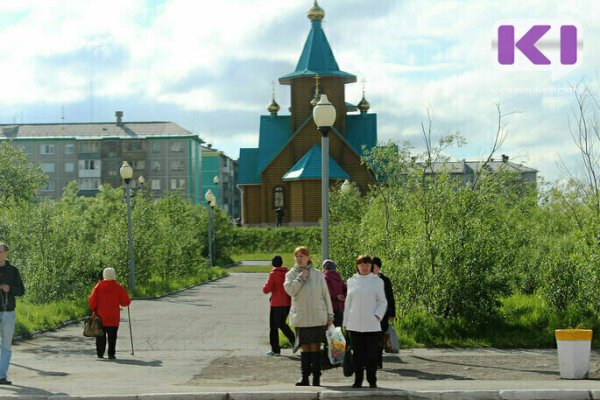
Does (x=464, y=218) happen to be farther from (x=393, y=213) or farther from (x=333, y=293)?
(x=333, y=293)

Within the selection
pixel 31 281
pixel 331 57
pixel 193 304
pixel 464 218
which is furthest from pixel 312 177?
pixel 464 218

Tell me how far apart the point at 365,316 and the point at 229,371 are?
3051 mm

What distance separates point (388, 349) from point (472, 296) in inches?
156

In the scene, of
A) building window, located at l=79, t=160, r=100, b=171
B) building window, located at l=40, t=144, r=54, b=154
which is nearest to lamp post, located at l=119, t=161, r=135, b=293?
building window, located at l=79, t=160, r=100, b=171

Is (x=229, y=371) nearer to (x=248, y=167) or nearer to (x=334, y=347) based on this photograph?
(x=334, y=347)

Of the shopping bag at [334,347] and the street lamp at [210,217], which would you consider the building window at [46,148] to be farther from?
the shopping bag at [334,347]

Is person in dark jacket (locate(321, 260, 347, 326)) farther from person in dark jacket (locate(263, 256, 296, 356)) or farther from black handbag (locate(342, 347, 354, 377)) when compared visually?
black handbag (locate(342, 347, 354, 377))

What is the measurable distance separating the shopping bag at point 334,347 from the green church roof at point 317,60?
62.4 meters

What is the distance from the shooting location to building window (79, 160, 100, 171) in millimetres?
113312

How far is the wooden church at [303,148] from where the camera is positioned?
7056 cm

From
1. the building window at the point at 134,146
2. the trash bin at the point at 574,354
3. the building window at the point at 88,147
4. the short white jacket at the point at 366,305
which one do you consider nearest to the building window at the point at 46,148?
the building window at the point at 88,147

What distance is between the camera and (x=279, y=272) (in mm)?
15492

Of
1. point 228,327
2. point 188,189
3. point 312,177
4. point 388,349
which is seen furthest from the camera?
point 188,189

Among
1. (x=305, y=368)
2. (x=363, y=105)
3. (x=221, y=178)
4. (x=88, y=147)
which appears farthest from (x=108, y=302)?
(x=221, y=178)
